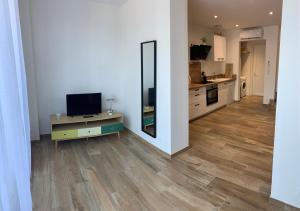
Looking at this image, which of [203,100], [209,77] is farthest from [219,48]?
[203,100]

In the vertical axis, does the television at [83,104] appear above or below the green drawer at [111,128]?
above

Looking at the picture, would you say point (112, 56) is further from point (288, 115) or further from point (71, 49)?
point (288, 115)

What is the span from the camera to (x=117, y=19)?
4.91 metres

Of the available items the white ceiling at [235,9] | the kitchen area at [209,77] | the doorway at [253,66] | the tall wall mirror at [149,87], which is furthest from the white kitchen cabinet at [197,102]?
the doorway at [253,66]

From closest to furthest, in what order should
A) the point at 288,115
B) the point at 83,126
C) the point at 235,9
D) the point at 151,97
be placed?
the point at 288,115 < the point at 151,97 < the point at 83,126 < the point at 235,9

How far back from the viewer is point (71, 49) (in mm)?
4574

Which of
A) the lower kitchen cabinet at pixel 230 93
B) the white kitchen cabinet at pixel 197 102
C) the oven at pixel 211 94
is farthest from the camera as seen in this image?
the lower kitchen cabinet at pixel 230 93

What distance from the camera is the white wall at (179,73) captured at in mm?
3336

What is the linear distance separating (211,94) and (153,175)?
160 inches

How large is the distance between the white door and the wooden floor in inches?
210

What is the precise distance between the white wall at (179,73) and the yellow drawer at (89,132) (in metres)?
1.65

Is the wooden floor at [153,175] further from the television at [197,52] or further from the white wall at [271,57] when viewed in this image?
the white wall at [271,57]

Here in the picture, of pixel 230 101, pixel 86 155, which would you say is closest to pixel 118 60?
pixel 86 155

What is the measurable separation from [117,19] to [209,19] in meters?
2.58
